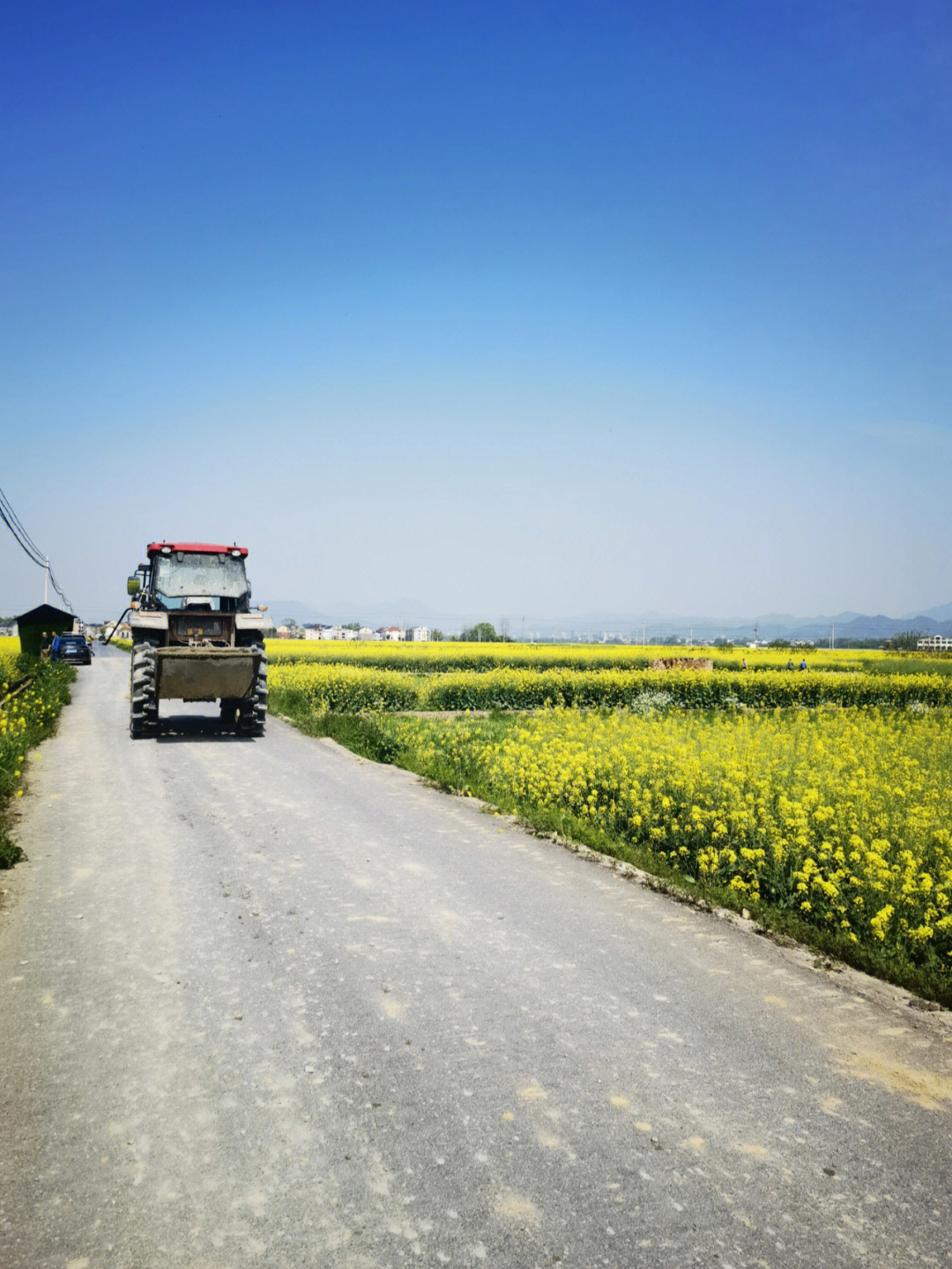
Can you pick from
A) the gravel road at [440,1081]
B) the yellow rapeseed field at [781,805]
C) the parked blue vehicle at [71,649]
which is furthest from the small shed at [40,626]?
the gravel road at [440,1081]

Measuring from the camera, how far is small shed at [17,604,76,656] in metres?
38.0

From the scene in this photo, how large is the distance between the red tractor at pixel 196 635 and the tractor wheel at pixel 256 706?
A: 16mm

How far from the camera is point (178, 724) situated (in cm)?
1628

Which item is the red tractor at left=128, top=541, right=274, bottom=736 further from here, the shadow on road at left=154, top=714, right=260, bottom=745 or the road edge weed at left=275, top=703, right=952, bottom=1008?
the road edge weed at left=275, top=703, right=952, bottom=1008

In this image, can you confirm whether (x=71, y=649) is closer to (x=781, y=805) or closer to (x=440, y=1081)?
(x=781, y=805)

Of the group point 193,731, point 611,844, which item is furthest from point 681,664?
point 611,844

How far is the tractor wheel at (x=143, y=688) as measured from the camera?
536 inches

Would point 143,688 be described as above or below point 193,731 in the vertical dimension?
above

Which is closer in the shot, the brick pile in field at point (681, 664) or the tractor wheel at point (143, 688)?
the tractor wheel at point (143, 688)

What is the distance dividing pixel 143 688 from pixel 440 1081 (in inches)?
461

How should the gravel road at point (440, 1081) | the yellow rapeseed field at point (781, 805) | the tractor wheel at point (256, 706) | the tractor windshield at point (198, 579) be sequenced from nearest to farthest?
the gravel road at point (440, 1081), the yellow rapeseed field at point (781, 805), the tractor wheel at point (256, 706), the tractor windshield at point (198, 579)

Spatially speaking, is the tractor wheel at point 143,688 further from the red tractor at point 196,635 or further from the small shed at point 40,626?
the small shed at point 40,626

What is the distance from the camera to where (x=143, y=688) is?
13.7m

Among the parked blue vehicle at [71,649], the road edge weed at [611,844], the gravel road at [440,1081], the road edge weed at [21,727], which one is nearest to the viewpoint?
the gravel road at [440,1081]
